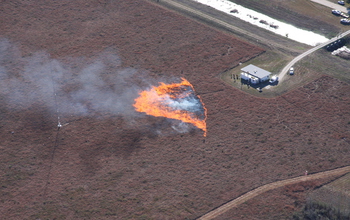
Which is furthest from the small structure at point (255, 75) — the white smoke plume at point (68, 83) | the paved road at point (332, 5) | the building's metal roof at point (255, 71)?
the paved road at point (332, 5)

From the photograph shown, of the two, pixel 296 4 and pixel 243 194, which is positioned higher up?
pixel 296 4

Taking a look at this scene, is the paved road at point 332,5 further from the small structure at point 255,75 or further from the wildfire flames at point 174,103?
the wildfire flames at point 174,103

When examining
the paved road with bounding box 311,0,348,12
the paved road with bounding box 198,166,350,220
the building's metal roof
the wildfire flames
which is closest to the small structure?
the building's metal roof

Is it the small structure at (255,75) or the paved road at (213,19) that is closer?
the small structure at (255,75)

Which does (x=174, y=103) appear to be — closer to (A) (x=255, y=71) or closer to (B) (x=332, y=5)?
(A) (x=255, y=71)

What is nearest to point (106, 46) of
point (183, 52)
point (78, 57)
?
point (78, 57)

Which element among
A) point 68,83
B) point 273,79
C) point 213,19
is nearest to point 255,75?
point 273,79

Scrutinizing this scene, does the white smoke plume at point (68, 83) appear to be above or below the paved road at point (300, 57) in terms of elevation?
below

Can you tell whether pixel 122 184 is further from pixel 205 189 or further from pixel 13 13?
pixel 13 13
